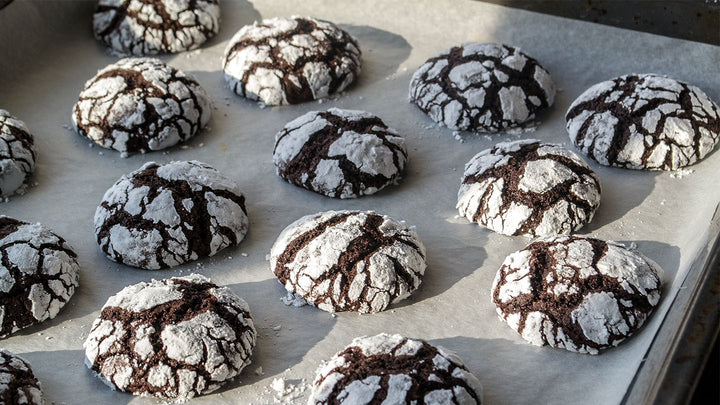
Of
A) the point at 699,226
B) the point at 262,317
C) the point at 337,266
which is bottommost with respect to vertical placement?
the point at 262,317

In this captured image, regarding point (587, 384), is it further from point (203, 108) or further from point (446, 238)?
point (203, 108)

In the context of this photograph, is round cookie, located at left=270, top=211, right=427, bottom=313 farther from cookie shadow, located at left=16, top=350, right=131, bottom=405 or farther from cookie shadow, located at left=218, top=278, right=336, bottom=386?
cookie shadow, located at left=16, top=350, right=131, bottom=405

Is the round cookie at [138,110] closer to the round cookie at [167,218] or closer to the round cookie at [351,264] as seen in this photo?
the round cookie at [167,218]

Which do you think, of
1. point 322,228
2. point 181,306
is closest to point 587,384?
point 322,228

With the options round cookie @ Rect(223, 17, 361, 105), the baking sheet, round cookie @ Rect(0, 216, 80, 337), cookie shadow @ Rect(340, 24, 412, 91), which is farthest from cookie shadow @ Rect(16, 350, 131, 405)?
cookie shadow @ Rect(340, 24, 412, 91)

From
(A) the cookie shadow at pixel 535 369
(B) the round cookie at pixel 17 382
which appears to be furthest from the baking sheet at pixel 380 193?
(B) the round cookie at pixel 17 382

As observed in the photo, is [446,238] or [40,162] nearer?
[446,238]
